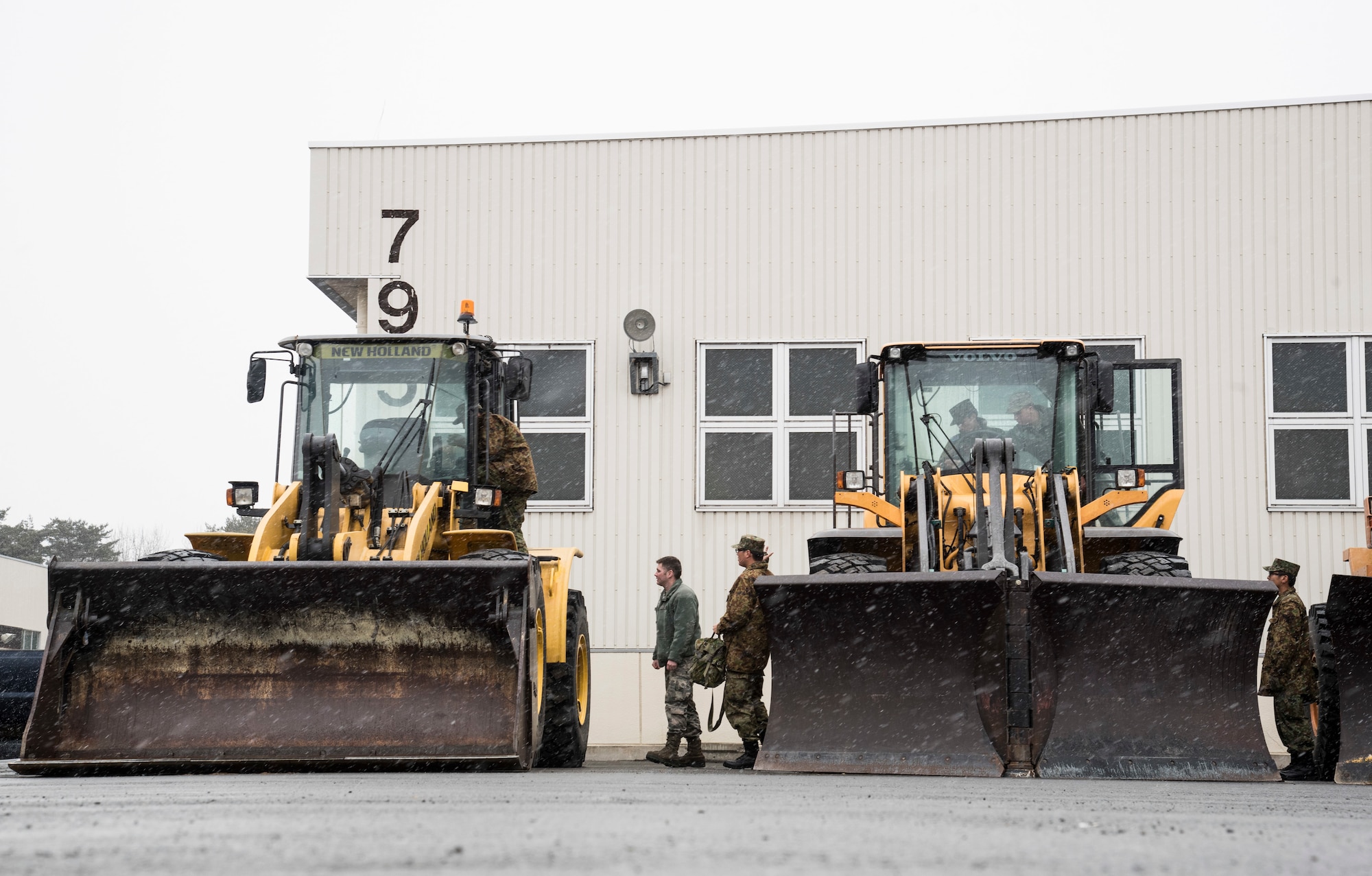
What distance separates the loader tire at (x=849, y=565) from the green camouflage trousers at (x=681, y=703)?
5.86 ft

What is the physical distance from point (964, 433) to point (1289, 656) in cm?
276

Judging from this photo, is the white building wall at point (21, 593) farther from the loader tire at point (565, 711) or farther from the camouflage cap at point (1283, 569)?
the camouflage cap at point (1283, 569)

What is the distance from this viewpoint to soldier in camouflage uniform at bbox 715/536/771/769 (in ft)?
30.3

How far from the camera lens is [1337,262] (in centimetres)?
1355

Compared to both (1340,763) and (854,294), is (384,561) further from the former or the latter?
(854,294)

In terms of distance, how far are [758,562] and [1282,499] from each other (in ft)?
20.5

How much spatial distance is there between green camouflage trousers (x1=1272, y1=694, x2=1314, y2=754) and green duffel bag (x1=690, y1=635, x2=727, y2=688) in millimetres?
3731

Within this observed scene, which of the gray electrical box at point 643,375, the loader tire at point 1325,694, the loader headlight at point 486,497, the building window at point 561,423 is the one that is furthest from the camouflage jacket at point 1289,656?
the building window at point 561,423

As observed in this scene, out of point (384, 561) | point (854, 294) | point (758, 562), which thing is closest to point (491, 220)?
point (854, 294)

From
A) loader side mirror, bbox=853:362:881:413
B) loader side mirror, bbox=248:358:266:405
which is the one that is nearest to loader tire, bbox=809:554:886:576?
loader side mirror, bbox=853:362:881:413

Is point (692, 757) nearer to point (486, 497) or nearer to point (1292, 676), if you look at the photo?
point (486, 497)

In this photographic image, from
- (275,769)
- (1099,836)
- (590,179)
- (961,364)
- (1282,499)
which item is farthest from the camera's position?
(590,179)

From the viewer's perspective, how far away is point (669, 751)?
391 inches

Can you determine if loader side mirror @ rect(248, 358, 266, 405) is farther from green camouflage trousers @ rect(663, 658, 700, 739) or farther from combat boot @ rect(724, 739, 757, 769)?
combat boot @ rect(724, 739, 757, 769)
